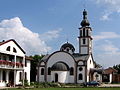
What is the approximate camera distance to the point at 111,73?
82.6 metres

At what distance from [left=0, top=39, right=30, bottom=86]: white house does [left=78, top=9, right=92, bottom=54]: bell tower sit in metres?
24.1

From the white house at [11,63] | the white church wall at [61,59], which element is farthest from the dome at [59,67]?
the white house at [11,63]

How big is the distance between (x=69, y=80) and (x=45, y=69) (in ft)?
24.1

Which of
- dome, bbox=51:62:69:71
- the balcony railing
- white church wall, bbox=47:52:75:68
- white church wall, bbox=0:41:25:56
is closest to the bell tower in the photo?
white church wall, bbox=47:52:75:68

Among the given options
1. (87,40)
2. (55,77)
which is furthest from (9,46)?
(87,40)

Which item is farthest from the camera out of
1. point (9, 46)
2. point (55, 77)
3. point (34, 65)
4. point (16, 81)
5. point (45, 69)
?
point (34, 65)

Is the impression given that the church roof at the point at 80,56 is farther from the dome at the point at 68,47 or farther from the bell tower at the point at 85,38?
the dome at the point at 68,47

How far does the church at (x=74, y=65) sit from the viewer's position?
6781cm

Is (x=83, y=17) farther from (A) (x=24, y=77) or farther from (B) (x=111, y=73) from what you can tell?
(A) (x=24, y=77)

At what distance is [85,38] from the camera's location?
74.6 metres

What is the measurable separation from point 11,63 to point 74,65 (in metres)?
25.1

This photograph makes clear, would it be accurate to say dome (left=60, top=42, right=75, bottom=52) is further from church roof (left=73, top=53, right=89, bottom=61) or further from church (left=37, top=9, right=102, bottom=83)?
church roof (left=73, top=53, right=89, bottom=61)

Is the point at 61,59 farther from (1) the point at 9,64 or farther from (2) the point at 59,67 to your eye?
(1) the point at 9,64

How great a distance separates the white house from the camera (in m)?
45.7
